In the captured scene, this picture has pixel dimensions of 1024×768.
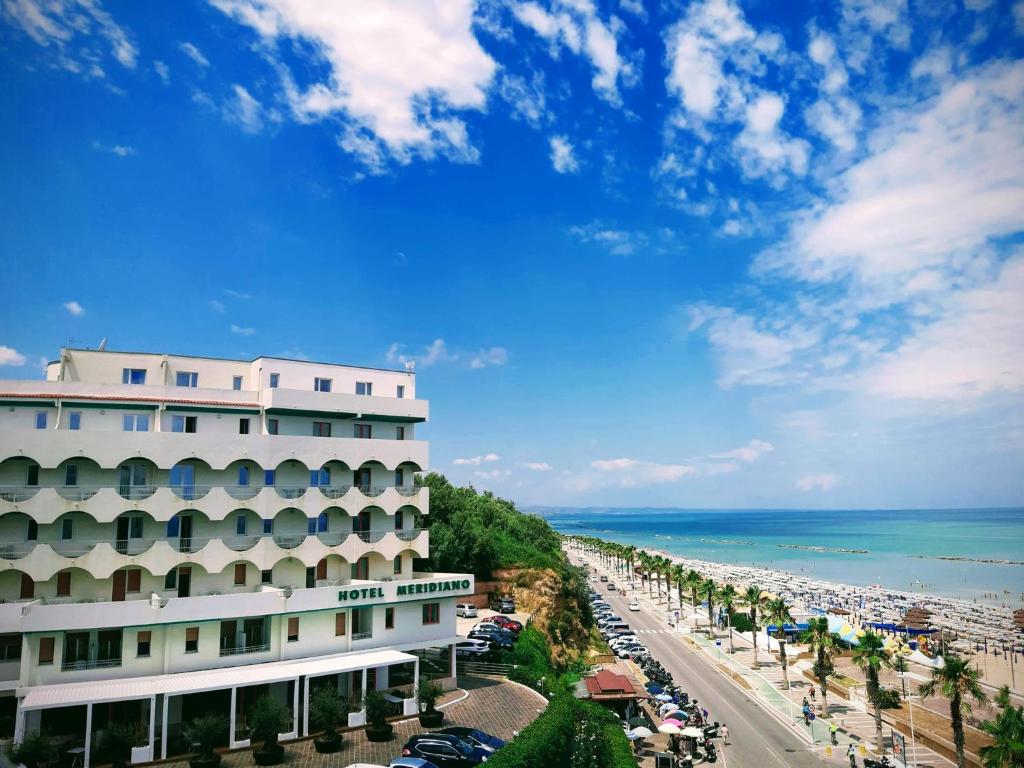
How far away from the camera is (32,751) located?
97.6 feet

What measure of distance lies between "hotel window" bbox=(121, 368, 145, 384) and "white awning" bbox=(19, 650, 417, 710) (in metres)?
17.0

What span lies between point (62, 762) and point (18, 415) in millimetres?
17783

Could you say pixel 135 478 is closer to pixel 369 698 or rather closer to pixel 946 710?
pixel 369 698

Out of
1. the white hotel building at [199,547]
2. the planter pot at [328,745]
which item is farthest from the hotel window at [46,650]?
the planter pot at [328,745]

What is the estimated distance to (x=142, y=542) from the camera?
3856cm

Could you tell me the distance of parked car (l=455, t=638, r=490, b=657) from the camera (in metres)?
51.9

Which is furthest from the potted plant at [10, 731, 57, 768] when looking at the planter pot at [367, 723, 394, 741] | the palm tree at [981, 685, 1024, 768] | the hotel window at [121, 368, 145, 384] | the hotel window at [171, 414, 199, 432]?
the palm tree at [981, 685, 1024, 768]

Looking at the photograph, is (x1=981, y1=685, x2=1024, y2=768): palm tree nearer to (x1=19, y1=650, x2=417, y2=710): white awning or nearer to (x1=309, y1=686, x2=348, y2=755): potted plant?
(x1=19, y1=650, x2=417, y2=710): white awning

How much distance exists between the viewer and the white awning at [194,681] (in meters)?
31.9

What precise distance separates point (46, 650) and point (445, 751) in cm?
2047

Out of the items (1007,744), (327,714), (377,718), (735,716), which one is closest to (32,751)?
(327,714)

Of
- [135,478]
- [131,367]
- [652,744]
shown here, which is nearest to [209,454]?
[135,478]

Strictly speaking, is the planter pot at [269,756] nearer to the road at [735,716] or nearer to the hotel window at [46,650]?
the hotel window at [46,650]

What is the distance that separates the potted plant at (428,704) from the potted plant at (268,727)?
718 cm
